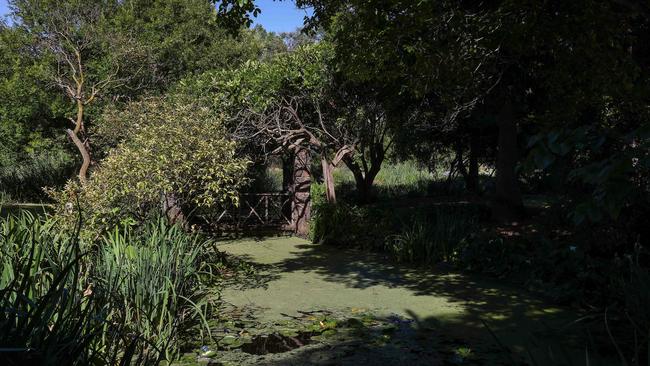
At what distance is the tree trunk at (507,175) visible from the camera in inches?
374

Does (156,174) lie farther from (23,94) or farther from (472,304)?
(23,94)

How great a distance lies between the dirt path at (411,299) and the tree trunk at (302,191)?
12.0ft

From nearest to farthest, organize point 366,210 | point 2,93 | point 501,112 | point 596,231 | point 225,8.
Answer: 1. point 225,8
2. point 596,231
3. point 501,112
4. point 366,210
5. point 2,93

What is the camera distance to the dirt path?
4.75m

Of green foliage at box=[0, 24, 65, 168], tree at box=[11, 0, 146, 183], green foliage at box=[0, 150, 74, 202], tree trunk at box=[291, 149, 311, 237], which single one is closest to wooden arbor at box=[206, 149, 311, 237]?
tree trunk at box=[291, 149, 311, 237]

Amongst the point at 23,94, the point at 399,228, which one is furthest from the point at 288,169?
the point at 23,94

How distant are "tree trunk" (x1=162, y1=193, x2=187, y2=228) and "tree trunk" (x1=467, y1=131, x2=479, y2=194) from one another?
817 cm

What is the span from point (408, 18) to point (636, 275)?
399 cm

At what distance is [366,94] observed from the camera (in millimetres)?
10836

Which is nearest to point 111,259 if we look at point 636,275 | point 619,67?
point 636,275

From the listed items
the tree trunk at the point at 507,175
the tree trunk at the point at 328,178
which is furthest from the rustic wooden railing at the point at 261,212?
the tree trunk at the point at 507,175

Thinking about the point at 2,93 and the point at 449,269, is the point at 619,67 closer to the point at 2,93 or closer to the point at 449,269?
the point at 449,269

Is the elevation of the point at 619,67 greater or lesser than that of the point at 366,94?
lesser

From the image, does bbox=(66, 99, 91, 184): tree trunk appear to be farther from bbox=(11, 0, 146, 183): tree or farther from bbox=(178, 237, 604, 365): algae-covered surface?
bbox=(178, 237, 604, 365): algae-covered surface
